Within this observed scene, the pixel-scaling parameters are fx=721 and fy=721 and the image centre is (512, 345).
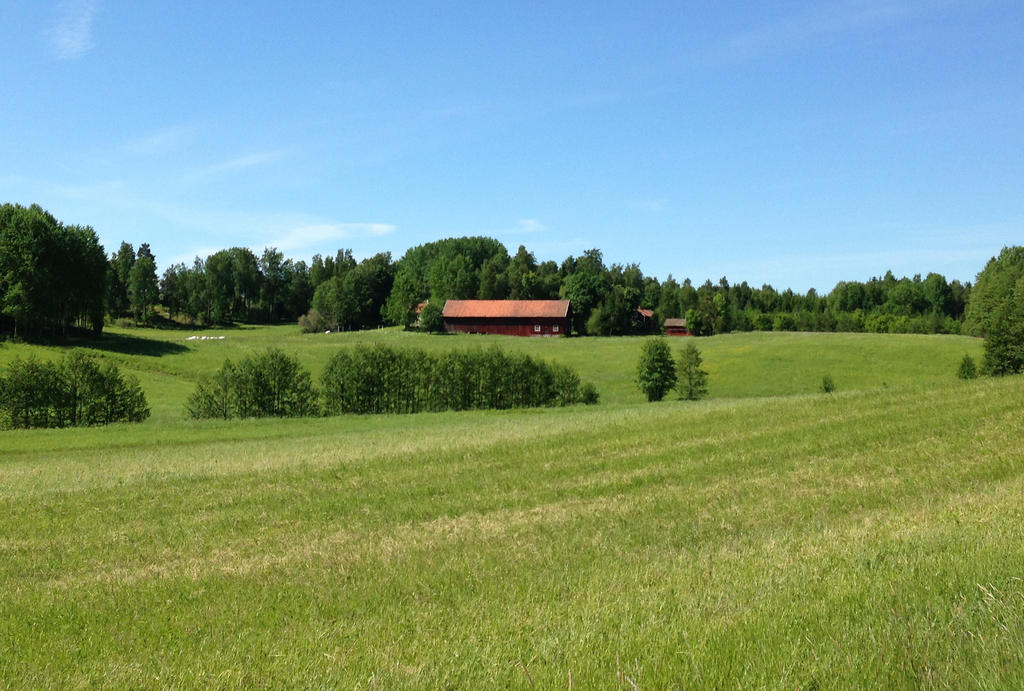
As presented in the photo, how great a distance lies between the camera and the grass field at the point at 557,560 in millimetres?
5582

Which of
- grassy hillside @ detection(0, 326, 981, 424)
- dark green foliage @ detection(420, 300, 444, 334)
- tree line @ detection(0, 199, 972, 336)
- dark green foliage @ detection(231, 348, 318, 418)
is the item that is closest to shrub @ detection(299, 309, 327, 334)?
tree line @ detection(0, 199, 972, 336)

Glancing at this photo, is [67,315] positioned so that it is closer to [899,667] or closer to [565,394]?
[565,394]

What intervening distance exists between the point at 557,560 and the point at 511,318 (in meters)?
117

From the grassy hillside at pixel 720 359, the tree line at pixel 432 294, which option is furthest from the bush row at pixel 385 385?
the tree line at pixel 432 294

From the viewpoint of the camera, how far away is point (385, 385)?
58969 mm

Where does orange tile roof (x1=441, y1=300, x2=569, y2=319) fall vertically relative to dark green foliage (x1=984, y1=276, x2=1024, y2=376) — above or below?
above

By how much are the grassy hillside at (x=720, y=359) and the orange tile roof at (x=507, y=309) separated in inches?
869

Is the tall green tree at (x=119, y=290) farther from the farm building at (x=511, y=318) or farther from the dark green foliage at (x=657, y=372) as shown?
the dark green foliage at (x=657, y=372)

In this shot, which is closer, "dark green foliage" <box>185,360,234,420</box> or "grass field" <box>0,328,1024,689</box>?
"grass field" <box>0,328,1024,689</box>

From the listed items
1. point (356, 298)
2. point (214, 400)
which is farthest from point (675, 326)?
point (214, 400)

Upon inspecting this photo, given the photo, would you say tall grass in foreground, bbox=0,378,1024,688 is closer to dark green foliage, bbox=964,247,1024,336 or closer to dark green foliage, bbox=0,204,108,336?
dark green foliage, bbox=0,204,108,336

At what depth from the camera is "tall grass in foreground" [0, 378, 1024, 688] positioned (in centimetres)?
555

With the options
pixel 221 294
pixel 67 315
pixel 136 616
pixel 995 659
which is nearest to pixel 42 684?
pixel 136 616

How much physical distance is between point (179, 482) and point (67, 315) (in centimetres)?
8005
